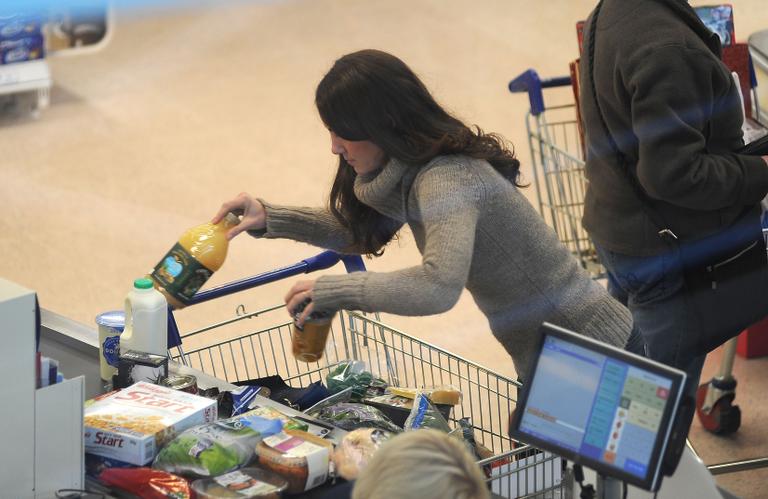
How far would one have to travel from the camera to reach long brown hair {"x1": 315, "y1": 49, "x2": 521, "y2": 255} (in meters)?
2.21

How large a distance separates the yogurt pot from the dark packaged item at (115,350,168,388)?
0.06 m

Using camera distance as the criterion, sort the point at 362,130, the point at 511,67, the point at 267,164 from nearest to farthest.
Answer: the point at 362,130 < the point at 267,164 < the point at 511,67

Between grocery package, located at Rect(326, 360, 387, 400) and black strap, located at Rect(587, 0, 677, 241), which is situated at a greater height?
black strap, located at Rect(587, 0, 677, 241)

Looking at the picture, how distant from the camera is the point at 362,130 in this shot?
2230 millimetres

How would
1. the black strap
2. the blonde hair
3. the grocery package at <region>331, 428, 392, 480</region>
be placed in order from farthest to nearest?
the black strap < the grocery package at <region>331, 428, 392, 480</region> < the blonde hair

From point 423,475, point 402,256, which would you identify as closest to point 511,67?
point 402,256

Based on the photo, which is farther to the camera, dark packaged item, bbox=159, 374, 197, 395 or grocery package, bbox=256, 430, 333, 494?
dark packaged item, bbox=159, 374, 197, 395

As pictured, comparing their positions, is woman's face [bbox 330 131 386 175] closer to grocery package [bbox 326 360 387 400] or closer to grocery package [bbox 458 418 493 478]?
grocery package [bbox 326 360 387 400]

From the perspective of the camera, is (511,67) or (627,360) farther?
(511,67)

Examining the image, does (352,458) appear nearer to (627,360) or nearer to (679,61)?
(627,360)

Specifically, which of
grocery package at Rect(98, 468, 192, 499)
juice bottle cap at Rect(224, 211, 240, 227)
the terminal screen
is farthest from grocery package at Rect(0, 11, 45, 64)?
the terminal screen

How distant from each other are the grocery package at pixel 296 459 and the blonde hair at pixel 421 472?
0.28 meters

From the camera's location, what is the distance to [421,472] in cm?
161

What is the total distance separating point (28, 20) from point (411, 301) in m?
4.97
